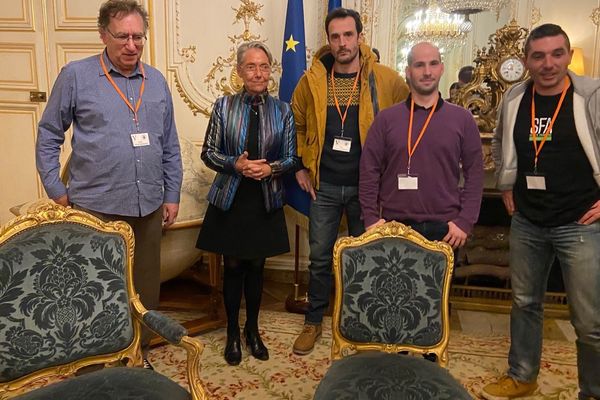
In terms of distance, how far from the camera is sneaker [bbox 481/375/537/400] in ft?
7.30

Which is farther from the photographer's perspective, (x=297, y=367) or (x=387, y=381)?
(x=297, y=367)

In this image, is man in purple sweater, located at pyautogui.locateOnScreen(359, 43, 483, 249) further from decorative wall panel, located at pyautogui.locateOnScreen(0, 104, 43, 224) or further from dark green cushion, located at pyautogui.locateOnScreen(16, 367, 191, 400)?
decorative wall panel, located at pyautogui.locateOnScreen(0, 104, 43, 224)

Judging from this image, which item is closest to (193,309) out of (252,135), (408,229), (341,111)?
(252,135)

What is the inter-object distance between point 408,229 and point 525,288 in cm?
70

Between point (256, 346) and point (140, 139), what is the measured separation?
1202mm

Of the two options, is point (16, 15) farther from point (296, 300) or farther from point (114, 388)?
point (114, 388)

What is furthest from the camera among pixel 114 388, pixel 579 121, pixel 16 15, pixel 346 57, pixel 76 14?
pixel 16 15

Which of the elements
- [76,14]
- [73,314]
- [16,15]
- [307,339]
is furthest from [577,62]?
[16,15]

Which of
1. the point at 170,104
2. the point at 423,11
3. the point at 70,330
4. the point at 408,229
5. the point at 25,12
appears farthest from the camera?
the point at 25,12

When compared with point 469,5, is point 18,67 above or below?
below

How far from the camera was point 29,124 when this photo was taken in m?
3.97

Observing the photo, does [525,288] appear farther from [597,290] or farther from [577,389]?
[577,389]

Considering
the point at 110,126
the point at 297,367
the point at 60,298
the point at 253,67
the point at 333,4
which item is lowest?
the point at 297,367

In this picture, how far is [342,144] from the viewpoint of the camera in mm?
2461
